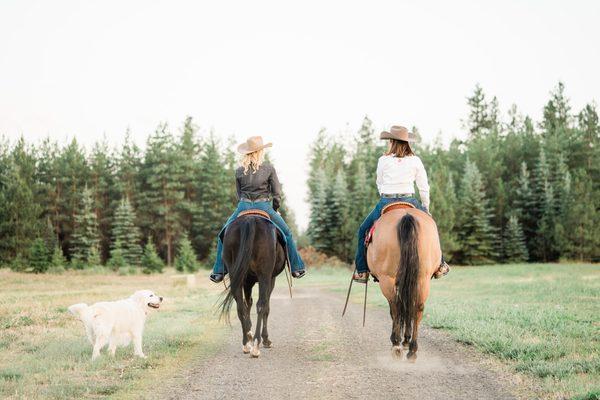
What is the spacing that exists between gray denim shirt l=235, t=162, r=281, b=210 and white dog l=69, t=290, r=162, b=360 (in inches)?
95.4

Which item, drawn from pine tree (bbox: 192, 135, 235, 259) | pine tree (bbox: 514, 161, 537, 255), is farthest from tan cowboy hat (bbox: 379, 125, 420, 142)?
pine tree (bbox: 514, 161, 537, 255)

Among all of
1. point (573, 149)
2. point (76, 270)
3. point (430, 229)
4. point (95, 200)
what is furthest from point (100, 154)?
point (430, 229)

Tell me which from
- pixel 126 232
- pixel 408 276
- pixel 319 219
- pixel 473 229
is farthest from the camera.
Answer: pixel 319 219

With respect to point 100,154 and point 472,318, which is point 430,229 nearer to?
point 472,318

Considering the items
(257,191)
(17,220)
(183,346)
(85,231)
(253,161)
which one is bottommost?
(183,346)

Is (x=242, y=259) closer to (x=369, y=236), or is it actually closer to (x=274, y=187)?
(x=274, y=187)

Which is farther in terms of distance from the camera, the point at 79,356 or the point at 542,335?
the point at 542,335

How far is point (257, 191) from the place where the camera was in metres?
9.27

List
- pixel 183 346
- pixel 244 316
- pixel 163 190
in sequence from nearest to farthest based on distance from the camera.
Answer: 1. pixel 244 316
2. pixel 183 346
3. pixel 163 190

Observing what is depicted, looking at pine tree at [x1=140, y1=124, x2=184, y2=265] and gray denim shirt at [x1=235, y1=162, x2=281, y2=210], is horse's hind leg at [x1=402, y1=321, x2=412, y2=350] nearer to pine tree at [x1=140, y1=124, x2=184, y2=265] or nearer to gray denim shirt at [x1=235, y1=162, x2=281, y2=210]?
gray denim shirt at [x1=235, y1=162, x2=281, y2=210]

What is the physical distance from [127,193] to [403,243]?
200ft

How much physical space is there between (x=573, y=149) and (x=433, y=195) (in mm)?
27590

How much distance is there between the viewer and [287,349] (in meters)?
9.10

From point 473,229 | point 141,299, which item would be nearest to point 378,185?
point 141,299
